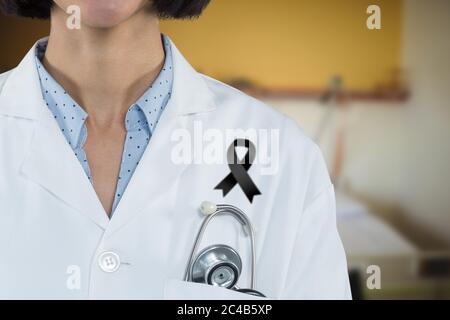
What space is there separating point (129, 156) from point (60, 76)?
127 millimetres

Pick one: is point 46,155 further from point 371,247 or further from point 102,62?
point 371,247

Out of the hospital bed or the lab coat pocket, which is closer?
the lab coat pocket

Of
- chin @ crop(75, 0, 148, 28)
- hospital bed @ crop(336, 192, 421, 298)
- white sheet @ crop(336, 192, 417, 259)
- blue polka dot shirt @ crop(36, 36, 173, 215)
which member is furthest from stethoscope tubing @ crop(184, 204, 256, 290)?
white sheet @ crop(336, 192, 417, 259)

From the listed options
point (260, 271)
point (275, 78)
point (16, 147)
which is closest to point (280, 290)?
point (260, 271)

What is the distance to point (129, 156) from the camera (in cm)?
72

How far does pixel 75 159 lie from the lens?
691 millimetres

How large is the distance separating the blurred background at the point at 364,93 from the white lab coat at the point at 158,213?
133mm

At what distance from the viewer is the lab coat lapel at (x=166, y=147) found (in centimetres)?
68

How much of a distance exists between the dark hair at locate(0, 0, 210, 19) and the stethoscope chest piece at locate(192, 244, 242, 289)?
30 cm

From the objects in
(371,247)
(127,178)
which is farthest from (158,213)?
(371,247)

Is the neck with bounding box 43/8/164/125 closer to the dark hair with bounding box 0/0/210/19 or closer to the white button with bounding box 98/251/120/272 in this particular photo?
the dark hair with bounding box 0/0/210/19

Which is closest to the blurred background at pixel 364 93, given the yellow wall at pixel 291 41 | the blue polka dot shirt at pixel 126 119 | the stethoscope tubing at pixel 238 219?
the yellow wall at pixel 291 41

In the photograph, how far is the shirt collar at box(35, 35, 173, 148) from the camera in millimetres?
710

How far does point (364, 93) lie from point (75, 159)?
830mm
